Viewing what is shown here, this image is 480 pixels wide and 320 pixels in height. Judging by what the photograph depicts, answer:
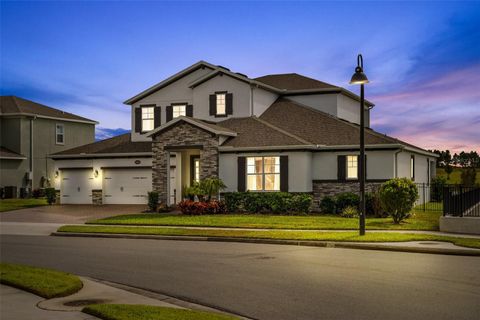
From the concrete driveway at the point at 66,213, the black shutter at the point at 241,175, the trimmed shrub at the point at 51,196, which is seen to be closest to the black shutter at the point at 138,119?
the concrete driveway at the point at 66,213

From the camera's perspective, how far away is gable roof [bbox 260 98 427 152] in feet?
98.9

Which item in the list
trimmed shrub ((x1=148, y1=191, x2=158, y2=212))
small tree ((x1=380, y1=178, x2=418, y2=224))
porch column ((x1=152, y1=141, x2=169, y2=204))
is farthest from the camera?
porch column ((x1=152, y1=141, x2=169, y2=204))

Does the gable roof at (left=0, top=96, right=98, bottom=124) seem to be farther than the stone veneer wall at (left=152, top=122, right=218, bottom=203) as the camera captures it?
Yes

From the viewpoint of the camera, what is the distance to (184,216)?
92.3 ft

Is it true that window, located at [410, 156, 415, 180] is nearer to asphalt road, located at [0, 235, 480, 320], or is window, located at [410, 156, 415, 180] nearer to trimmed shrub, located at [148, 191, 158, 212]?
trimmed shrub, located at [148, 191, 158, 212]

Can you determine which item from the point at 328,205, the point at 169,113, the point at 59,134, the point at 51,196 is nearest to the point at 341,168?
the point at 328,205

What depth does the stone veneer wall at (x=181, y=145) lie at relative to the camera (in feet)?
101

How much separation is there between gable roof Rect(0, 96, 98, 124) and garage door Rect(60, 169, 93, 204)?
12.0 m

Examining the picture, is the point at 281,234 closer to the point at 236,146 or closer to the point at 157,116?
the point at 236,146

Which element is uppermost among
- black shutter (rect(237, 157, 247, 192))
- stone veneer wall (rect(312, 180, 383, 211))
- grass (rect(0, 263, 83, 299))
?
black shutter (rect(237, 157, 247, 192))

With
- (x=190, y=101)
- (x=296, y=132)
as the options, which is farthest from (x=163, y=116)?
(x=296, y=132)

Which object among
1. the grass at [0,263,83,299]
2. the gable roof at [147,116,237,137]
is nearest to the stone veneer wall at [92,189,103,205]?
the gable roof at [147,116,237,137]

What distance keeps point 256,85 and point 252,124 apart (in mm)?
2861

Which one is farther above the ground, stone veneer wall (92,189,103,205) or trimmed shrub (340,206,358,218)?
stone veneer wall (92,189,103,205)
